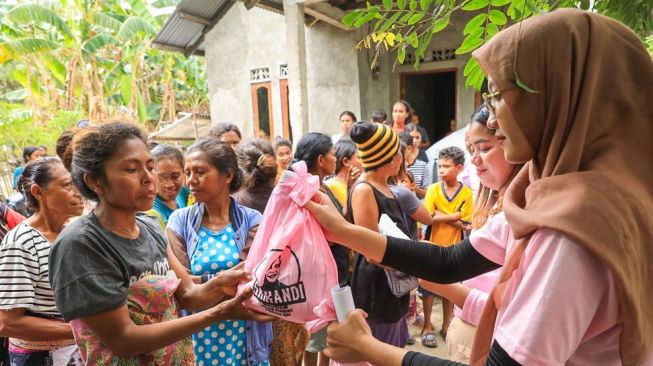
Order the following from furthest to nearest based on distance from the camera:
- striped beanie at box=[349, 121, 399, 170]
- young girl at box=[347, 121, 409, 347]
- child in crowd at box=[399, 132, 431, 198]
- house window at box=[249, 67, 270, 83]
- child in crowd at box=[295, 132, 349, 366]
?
house window at box=[249, 67, 270, 83], child in crowd at box=[399, 132, 431, 198], child in crowd at box=[295, 132, 349, 366], striped beanie at box=[349, 121, 399, 170], young girl at box=[347, 121, 409, 347]

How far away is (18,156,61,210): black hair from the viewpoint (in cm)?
231

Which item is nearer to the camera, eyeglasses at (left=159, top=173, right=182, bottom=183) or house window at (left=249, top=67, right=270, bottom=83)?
eyeglasses at (left=159, top=173, right=182, bottom=183)

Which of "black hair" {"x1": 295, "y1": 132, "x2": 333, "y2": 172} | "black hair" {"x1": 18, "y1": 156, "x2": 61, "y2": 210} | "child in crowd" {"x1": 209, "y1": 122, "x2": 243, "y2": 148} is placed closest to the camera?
"black hair" {"x1": 18, "y1": 156, "x2": 61, "y2": 210}

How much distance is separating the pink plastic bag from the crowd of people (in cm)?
8

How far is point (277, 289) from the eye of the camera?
5.97ft

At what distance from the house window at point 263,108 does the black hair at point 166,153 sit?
7.35 m

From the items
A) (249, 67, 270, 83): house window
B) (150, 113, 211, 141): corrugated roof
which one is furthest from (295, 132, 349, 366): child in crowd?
(150, 113, 211, 141): corrugated roof

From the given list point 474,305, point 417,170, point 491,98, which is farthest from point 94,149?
point 417,170

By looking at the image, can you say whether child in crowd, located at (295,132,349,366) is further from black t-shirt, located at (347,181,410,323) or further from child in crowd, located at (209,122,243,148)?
child in crowd, located at (209,122,243,148)

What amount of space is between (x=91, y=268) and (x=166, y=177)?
180cm

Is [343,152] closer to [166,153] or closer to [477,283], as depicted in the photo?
[166,153]

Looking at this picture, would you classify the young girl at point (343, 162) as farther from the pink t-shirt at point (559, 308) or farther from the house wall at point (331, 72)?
the house wall at point (331, 72)

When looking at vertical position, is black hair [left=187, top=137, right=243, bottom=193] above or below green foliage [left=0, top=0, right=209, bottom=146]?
below

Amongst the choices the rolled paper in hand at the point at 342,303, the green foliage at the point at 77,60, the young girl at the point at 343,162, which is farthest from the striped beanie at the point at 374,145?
the green foliage at the point at 77,60
